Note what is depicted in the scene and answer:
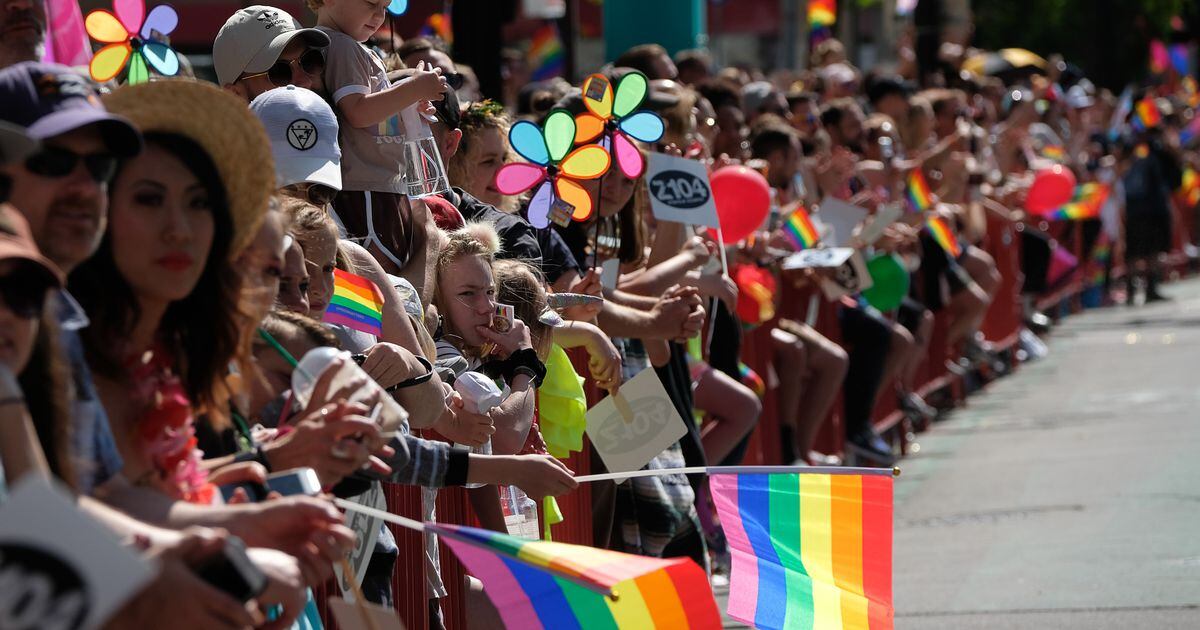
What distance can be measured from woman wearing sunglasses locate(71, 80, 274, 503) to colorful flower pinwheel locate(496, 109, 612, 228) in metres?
2.98

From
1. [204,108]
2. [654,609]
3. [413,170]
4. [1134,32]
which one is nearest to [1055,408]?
[413,170]

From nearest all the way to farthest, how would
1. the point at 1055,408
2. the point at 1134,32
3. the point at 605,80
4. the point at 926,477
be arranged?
the point at 605,80 < the point at 926,477 < the point at 1055,408 < the point at 1134,32

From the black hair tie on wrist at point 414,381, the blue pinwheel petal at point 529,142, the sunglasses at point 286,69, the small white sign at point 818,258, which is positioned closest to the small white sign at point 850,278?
the small white sign at point 818,258

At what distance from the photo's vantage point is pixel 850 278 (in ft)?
31.5

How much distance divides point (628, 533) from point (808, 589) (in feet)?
6.80

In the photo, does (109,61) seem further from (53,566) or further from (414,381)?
(53,566)

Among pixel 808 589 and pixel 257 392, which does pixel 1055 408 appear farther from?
pixel 257 392

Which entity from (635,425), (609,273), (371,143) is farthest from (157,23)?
(635,425)

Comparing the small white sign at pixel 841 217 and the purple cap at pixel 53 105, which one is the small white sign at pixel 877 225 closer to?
the small white sign at pixel 841 217

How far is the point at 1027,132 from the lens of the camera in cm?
1656

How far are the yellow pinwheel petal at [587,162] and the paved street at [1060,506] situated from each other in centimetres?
201

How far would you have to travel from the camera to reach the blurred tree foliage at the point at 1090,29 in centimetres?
2888

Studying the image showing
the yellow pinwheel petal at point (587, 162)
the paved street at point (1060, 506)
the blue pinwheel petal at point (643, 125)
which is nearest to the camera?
the yellow pinwheel petal at point (587, 162)

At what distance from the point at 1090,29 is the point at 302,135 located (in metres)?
26.6
